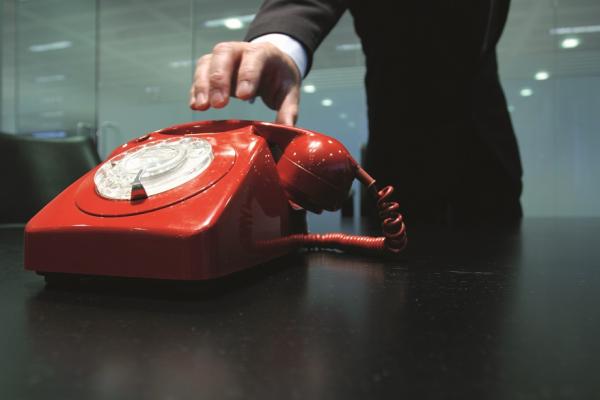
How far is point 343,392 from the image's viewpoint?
163mm

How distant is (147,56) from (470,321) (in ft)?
15.6

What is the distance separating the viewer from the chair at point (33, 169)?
1278 millimetres

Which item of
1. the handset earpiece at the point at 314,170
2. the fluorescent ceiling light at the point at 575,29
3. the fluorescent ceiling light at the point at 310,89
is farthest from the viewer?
the fluorescent ceiling light at the point at 310,89

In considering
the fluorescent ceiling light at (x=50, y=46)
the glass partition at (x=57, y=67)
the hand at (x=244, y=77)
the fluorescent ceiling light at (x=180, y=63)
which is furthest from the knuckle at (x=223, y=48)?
the fluorescent ceiling light at (x=50, y=46)

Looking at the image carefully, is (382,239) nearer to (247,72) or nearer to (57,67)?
Result: (247,72)

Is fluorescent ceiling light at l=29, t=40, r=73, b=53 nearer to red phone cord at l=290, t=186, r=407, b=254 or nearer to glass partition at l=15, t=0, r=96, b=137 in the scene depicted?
glass partition at l=15, t=0, r=96, b=137

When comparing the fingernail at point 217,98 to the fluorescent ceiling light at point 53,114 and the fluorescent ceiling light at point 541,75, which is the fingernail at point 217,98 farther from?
the fluorescent ceiling light at point 53,114

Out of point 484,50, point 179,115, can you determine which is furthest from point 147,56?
point 484,50

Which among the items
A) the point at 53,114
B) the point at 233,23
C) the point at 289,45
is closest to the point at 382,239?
the point at 289,45

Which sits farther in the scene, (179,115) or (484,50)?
(179,115)

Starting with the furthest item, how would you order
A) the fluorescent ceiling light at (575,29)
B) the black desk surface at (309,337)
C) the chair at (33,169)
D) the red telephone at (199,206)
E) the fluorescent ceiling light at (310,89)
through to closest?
the fluorescent ceiling light at (310,89), the fluorescent ceiling light at (575,29), the chair at (33,169), the red telephone at (199,206), the black desk surface at (309,337)

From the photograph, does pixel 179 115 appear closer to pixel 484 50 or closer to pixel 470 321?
pixel 484 50

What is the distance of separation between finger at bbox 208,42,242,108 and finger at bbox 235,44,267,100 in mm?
19

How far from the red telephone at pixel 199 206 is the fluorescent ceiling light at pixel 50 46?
4.54m
